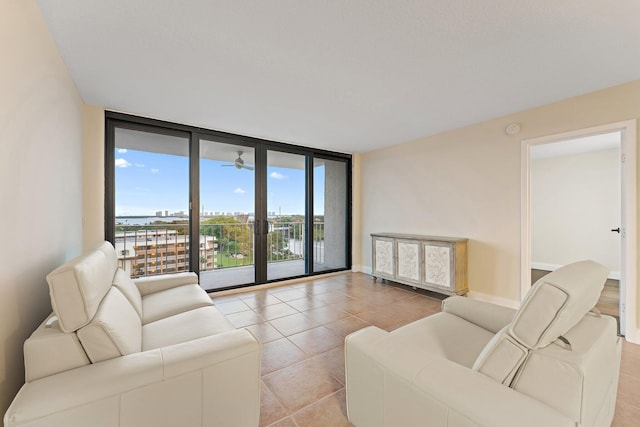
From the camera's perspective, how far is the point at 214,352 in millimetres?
1201

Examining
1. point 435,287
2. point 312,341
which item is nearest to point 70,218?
point 312,341

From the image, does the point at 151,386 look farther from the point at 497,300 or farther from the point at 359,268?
the point at 359,268

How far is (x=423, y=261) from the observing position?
3.73 metres

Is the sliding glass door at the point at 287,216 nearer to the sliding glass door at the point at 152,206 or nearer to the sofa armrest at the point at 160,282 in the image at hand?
the sliding glass door at the point at 152,206

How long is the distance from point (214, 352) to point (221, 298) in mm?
2601

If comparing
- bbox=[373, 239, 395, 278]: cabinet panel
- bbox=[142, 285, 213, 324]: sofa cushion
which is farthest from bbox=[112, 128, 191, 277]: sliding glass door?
bbox=[373, 239, 395, 278]: cabinet panel

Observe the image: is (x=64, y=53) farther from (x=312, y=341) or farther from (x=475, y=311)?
(x=475, y=311)

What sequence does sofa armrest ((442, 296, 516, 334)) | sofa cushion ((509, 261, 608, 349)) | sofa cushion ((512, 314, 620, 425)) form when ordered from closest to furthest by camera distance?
sofa cushion ((512, 314, 620, 425))
sofa cushion ((509, 261, 608, 349))
sofa armrest ((442, 296, 516, 334))

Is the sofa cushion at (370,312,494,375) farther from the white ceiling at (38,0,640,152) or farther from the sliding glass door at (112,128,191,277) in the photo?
the sliding glass door at (112,128,191,277)

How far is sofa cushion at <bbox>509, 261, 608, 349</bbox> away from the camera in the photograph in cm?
91

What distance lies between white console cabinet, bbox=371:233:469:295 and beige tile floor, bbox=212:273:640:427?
22cm

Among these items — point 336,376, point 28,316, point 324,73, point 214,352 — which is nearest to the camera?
point 214,352

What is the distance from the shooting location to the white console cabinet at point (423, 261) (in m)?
3.45

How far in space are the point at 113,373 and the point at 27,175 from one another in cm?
115
